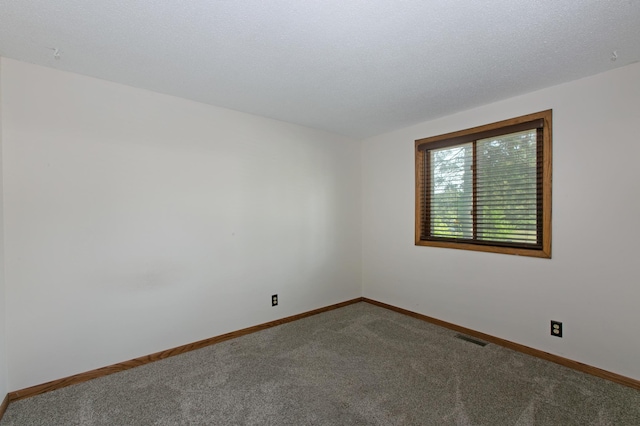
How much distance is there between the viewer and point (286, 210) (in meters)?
3.52

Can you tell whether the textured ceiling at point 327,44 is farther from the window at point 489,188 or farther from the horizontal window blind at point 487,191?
the horizontal window blind at point 487,191

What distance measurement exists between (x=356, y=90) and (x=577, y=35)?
1.48 m

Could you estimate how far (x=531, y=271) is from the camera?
2.66 m

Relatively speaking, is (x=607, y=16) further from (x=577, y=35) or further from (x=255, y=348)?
(x=255, y=348)

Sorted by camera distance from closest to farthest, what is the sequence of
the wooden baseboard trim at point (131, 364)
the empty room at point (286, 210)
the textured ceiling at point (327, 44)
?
1. the textured ceiling at point (327, 44)
2. the empty room at point (286, 210)
3. the wooden baseboard trim at point (131, 364)

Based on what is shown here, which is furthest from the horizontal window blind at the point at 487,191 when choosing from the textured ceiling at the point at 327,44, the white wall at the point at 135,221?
the white wall at the point at 135,221

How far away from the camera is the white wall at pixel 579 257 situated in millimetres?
2186

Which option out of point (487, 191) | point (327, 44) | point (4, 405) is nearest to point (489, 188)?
point (487, 191)

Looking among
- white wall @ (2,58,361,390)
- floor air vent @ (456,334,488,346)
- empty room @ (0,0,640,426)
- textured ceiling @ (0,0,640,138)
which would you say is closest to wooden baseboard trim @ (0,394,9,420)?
empty room @ (0,0,640,426)

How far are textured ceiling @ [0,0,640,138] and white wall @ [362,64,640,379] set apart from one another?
25 centimetres

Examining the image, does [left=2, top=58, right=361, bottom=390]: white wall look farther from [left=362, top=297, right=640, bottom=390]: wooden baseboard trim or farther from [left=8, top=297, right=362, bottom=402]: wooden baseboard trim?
[left=362, top=297, right=640, bottom=390]: wooden baseboard trim

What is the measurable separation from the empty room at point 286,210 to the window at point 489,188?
0.8 inches

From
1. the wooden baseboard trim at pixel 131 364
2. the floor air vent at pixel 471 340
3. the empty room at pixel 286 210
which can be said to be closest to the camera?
the empty room at pixel 286 210

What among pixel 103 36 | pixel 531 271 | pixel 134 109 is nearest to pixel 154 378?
pixel 134 109
